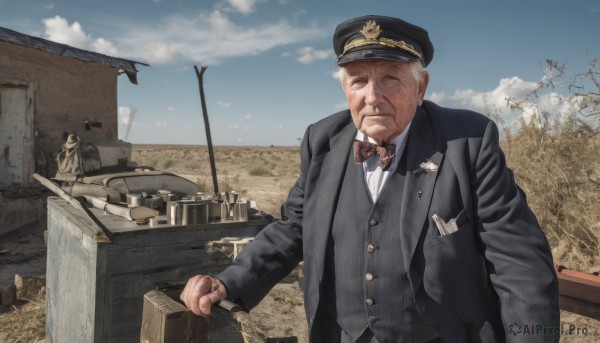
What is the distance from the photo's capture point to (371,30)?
1692 millimetres

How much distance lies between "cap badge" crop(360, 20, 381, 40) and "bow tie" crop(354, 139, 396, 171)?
380 mm

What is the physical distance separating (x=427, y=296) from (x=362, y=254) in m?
0.26

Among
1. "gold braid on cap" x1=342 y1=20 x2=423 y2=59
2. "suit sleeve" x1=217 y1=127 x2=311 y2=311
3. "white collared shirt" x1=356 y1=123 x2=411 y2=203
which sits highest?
"gold braid on cap" x1=342 y1=20 x2=423 y2=59

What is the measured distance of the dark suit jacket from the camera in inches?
56.6

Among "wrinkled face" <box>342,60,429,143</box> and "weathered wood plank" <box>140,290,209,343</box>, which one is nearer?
"weathered wood plank" <box>140,290,209,343</box>

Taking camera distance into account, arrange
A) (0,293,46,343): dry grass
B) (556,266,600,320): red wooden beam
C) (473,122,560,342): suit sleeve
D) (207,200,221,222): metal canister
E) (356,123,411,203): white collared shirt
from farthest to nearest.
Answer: (0,293,46,343): dry grass → (207,200,221,222): metal canister → (556,266,600,320): red wooden beam → (356,123,411,203): white collared shirt → (473,122,560,342): suit sleeve

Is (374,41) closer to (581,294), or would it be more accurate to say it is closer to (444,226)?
(444,226)

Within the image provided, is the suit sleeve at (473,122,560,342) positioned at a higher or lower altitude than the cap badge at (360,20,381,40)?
lower

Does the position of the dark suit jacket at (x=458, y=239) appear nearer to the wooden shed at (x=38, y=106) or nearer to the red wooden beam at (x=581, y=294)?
the red wooden beam at (x=581, y=294)

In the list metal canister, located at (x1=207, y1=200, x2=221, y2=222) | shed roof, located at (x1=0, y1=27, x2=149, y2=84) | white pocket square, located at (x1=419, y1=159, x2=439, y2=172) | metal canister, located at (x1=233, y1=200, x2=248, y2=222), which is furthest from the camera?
shed roof, located at (x1=0, y1=27, x2=149, y2=84)

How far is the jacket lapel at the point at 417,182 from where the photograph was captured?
1565mm

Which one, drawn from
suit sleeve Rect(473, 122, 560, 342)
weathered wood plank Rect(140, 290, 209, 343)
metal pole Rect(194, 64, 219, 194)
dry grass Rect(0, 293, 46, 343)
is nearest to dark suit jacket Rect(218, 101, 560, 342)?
suit sleeve Rect(473, 122, 560, 342)

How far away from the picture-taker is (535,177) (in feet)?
20.5

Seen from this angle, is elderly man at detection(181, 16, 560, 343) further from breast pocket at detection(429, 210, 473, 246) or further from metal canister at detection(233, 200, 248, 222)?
metal canister at detection(233, 200, 248, 222)
